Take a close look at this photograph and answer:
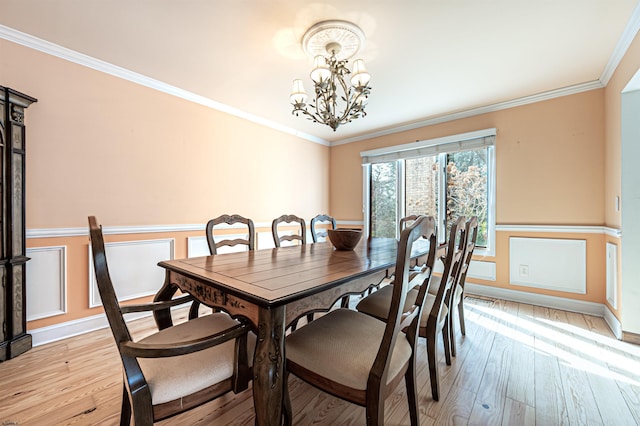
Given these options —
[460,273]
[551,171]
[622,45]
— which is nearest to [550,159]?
[551,171]

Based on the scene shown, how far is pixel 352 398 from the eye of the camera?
988 mm

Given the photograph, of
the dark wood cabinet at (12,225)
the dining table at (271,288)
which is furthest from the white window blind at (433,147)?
the dark wood cabinet at (12,225)

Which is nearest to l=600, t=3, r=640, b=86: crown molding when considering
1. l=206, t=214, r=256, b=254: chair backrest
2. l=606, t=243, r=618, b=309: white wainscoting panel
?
l=606, t=243, r=618, b=309: white wainscoting panel

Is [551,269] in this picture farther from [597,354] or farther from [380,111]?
[380,111]

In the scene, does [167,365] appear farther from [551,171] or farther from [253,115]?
[551,171]

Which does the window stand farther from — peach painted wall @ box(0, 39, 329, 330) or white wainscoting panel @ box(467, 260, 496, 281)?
peach painted wall @ box(0, 39, 329, 330)

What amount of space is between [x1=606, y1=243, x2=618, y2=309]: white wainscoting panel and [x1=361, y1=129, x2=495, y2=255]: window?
98cm

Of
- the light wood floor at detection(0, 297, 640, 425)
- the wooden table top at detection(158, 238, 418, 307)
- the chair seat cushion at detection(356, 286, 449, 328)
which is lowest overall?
the light wood floor at detection(0, 297, 640, 425)

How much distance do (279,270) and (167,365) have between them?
0.58 meters

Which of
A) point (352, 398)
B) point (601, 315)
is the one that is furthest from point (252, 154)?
point (601, 315)

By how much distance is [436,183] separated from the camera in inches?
149

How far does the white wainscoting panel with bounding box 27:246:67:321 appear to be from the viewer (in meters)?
2.04

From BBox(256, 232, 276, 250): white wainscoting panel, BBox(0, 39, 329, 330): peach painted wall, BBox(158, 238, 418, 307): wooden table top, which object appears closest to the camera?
BBox(158, 238, 418, 307): wooden table top

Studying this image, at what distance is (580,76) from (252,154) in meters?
3.64
